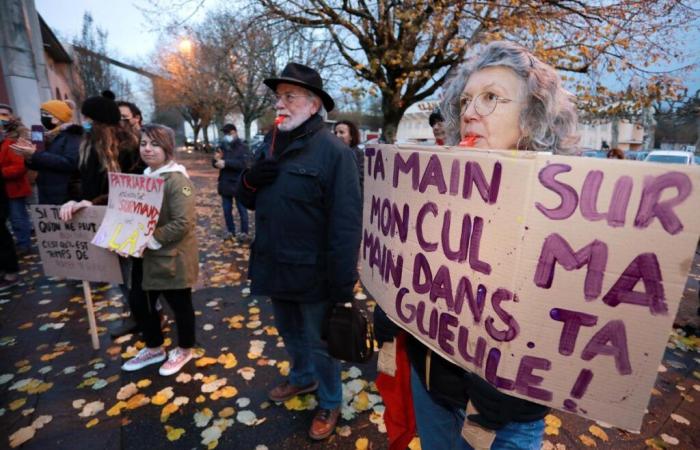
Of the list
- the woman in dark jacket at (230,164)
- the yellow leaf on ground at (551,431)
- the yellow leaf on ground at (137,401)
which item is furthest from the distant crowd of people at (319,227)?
the woman in dark jacket at (230,164)

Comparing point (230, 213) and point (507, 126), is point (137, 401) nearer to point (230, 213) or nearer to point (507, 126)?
point (507, 126)

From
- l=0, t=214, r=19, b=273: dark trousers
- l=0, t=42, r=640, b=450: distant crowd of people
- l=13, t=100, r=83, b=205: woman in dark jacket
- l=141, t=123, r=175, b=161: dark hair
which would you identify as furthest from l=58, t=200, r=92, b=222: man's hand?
l=0, t=214, r=19, b=273: dark trousers

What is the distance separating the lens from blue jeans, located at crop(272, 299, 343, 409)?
2.32 metres

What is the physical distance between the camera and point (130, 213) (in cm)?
282

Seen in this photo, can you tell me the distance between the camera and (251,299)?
179 inches

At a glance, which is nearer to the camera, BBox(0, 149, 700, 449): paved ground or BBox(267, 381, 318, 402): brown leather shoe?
BBox(0, 149, 700, 449): paved ground

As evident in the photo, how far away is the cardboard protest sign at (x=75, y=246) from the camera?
3.08 metres

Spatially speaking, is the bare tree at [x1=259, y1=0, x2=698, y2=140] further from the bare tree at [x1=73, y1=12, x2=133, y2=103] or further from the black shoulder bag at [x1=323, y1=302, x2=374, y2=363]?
the bare tree at [x1=73, y1=12, x2=133, y2=103]

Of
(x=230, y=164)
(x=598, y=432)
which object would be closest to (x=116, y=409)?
(x=598, y=432)

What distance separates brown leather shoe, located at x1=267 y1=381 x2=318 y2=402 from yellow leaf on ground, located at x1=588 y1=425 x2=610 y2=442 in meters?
2.05

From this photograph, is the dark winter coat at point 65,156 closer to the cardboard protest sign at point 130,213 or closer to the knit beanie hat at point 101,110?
the knit beanie hat at point 101,110

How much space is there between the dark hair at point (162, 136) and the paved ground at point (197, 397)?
1877 millimetres

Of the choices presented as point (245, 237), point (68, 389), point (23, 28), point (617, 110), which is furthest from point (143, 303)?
point (23, 28)

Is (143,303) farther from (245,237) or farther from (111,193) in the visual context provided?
(245,237)
